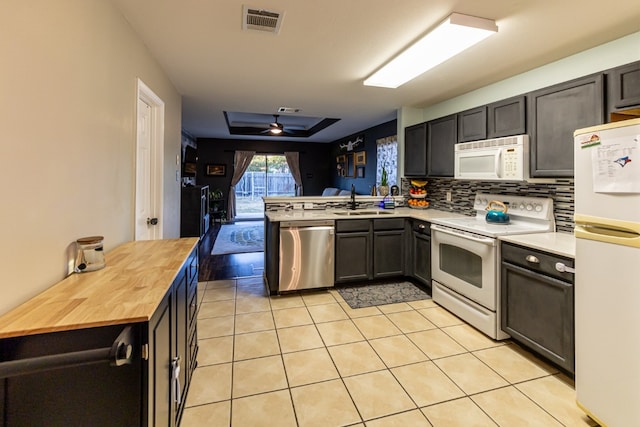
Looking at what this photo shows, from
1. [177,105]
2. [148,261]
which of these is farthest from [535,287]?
[177,105]

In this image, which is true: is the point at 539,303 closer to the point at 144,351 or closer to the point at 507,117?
the point at 507,117

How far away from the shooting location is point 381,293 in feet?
11.5

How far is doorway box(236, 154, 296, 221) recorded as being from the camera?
9195 millimetres

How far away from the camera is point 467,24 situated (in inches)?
79.6

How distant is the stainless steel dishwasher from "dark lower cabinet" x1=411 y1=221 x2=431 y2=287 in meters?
0.99

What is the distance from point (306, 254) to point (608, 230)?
252cm

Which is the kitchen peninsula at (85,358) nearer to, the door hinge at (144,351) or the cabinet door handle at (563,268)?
the door hinge at (144,351)

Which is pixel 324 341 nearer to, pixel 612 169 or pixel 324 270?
pixel 324 270

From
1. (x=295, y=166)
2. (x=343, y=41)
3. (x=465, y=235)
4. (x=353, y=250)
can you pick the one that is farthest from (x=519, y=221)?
(x=295, y=166)

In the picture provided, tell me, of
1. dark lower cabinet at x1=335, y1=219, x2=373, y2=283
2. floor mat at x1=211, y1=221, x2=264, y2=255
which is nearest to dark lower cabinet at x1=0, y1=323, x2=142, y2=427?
dark lower cabinet at x1=335, y1=219, x2=373, y2=283

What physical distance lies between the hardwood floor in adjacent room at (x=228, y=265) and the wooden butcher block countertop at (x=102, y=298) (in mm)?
2497

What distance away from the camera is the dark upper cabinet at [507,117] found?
267cm

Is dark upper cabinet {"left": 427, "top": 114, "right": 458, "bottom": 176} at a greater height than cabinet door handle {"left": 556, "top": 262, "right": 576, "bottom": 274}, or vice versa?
dark upper cabinet {"left": 427, "top": 114, "right": 458, "bottom": 176}

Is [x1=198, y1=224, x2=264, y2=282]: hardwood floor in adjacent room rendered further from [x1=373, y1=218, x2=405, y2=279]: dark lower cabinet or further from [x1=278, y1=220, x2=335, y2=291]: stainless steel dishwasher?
[x1=373, y1=218, x2=405, y2=279]: dark lower cabinet
